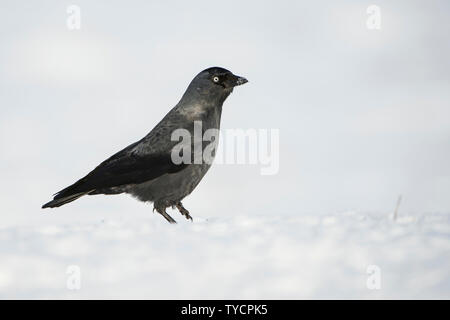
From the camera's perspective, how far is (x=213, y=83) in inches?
370

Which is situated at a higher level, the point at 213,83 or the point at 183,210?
the point at 213,83

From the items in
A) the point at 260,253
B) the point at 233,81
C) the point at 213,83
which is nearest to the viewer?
the point at 260,253

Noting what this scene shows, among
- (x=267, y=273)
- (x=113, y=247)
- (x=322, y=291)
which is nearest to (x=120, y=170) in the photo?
(x=113, y=247)

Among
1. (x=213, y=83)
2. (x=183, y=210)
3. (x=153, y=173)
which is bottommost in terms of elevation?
(x=183, y=210)

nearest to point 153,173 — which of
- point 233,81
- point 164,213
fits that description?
point 164,213

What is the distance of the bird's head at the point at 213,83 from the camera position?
9.36 metres

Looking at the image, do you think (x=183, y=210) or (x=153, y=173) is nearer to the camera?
(x=153, y=173)

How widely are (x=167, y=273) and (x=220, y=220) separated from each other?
203 cm

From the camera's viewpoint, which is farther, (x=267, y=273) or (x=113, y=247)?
(x=113, y=247)

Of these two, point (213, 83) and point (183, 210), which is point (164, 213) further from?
point (213, 83)

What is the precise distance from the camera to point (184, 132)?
8891 millimetres

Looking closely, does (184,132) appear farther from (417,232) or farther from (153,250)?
(417,232)

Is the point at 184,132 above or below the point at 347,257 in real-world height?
above

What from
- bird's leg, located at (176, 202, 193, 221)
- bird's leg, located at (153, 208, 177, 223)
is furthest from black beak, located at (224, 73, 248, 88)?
bird's leg, located at (153, 208, 177, 223)
